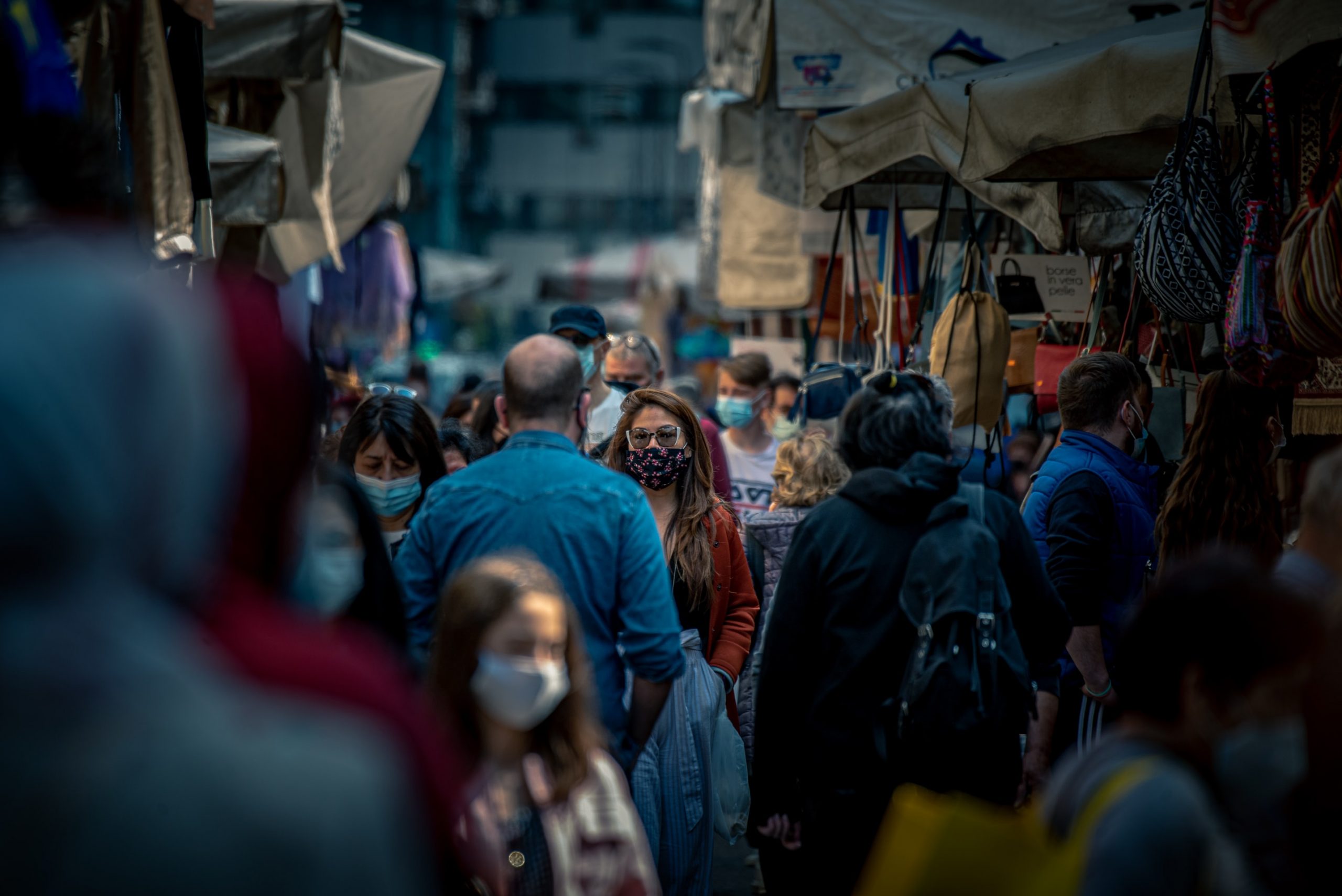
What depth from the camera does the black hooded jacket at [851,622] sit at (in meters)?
3.50

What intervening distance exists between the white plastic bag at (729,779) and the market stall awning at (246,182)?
273cm

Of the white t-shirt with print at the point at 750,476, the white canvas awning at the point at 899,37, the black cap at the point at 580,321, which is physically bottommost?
the white t-shirt with print at the point at 750,476

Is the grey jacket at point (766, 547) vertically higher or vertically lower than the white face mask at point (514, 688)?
lower

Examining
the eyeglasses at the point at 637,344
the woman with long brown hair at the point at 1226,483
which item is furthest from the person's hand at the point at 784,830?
the eyeglasses at the point at 637,344

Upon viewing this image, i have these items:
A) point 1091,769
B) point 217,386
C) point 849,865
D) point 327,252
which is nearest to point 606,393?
point 327,252

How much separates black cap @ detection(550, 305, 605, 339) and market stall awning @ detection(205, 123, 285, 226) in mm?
1813

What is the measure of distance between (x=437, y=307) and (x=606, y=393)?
28159 mm

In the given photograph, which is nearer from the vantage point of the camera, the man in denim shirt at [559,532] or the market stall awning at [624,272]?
the man in denim shirt at [559,532]

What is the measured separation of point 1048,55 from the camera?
217 inches

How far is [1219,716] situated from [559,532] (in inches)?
75.2

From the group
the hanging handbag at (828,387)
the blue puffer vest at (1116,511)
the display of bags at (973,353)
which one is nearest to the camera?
the blue puffer vest at (1116,511)

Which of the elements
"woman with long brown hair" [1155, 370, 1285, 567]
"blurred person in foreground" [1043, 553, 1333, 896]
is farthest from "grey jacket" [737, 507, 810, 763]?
"blurred person in foreground" [1043, 553, 1333, 896]

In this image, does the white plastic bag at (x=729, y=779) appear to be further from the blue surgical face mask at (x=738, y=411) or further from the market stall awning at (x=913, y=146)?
the blue surgical face mask at (x=738, y=411)

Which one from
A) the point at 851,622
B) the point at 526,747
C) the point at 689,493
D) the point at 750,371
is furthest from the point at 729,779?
the point at 750,371
